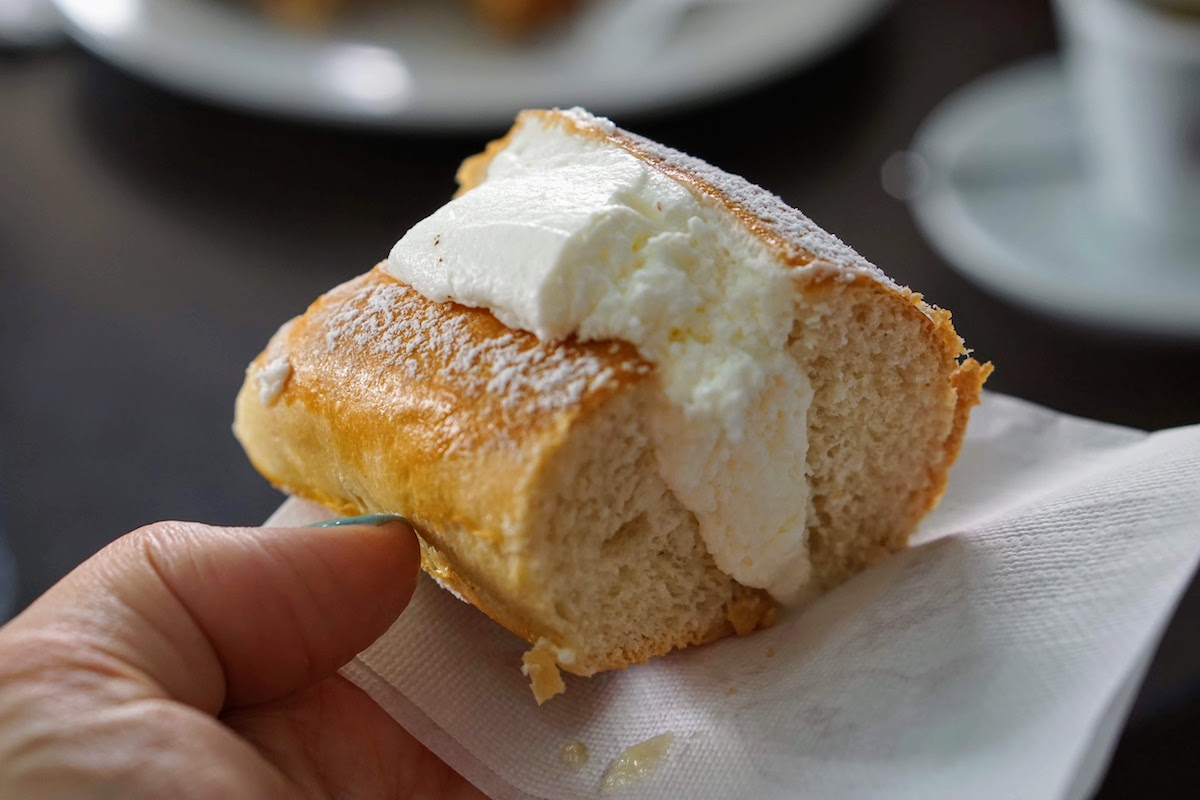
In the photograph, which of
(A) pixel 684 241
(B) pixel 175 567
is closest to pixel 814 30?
(A) pixel 684 241

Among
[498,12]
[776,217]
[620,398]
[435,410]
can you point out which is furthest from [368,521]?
[498,12]

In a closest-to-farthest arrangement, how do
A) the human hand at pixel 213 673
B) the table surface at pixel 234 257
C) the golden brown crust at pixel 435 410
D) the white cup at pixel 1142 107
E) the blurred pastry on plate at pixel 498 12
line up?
the human hand at pixel 213 673 → the golden brown crust at pixel 435 410 → the table surface at pixel 234 257 → the white cup at pixel 1142 107 → the blurred pastry on plate at pixel 498 12

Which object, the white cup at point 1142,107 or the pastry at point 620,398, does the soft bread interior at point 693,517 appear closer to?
the pastry at point 620,398

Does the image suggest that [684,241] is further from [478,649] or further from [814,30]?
[814,30]

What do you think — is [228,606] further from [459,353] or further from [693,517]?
[693,517]

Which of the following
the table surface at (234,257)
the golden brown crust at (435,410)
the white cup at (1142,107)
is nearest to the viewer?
the golden brown crust at (435,410)

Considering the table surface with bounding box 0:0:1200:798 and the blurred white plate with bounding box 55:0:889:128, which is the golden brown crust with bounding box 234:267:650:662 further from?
the blurred white plate with bounding box 55:0:889:128

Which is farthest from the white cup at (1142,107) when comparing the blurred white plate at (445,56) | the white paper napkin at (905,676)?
the white paper napkin at (905,676)
